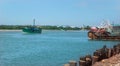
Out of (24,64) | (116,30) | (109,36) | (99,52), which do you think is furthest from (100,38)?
(99,52)

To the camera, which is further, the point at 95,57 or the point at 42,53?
the point at 42,53

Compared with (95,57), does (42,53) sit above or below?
below

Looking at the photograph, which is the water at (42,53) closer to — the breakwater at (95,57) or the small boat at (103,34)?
the breakwater at (95,57)

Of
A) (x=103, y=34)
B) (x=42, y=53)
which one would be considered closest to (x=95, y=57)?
(x=42, y=53)

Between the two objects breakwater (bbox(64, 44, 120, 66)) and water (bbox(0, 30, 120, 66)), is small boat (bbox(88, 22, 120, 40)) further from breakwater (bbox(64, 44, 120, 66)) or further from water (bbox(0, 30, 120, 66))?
breakwater (bbox(64, 44, 120, 66))

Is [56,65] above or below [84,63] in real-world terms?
below

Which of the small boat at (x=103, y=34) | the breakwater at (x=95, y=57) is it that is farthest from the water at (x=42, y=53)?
the small boat at (x=103, y=34)

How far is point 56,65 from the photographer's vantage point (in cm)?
2814

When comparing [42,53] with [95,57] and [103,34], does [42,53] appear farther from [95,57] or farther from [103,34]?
[103,34]

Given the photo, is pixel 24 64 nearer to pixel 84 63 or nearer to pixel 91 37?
pixel 84 63

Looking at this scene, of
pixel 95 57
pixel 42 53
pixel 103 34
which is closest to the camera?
pixel 95 57

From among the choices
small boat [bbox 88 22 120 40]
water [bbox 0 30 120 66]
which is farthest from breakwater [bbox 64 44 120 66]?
small boat [bbox 88 22 120 40]

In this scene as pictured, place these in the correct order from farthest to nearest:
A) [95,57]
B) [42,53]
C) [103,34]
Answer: [103,34]
[42,53]
[95,57]

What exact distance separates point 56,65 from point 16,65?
364 centimetres
